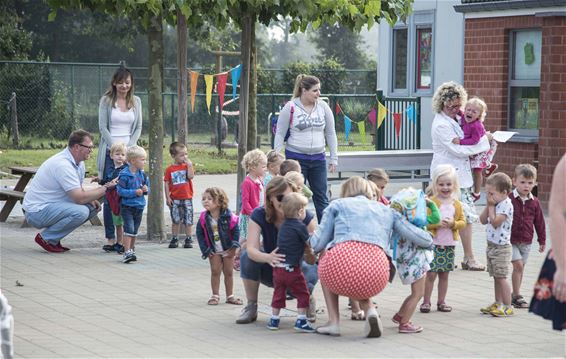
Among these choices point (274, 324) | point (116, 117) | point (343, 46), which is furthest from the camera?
point (343, 46)

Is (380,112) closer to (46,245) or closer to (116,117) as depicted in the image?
(116,117)

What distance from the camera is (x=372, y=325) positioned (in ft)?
26.9

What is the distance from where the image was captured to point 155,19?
1309 centimetres

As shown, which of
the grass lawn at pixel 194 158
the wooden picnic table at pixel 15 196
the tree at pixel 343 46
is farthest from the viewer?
the tree at pixel 343 46

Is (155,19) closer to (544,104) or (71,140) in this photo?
(71,140)

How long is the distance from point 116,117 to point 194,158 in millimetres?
13081

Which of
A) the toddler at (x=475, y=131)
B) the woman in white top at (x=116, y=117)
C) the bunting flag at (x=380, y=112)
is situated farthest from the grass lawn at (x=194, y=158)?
the toddler at (x=475, y=131)

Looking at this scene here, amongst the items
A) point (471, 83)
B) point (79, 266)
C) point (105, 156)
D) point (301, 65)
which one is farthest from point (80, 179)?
point (301, 65)

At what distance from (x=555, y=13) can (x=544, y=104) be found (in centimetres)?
132

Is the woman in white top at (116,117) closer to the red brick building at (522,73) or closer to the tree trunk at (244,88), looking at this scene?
the tree trunk at (244,88)

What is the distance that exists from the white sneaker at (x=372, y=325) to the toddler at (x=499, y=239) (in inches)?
50.0

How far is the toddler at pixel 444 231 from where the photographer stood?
361 inches

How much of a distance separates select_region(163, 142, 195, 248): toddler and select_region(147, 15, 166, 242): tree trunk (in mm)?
585

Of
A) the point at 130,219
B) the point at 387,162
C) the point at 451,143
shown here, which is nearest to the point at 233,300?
the point at 130,219
